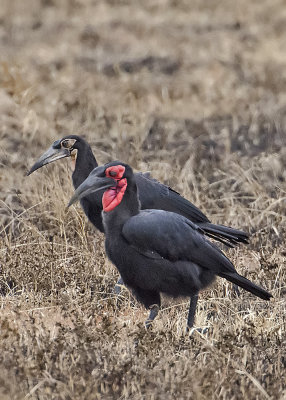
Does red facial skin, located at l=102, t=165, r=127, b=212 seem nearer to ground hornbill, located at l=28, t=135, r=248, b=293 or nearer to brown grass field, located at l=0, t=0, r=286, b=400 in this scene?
brown grass field, located at l=0, t=0, r=286, b=400

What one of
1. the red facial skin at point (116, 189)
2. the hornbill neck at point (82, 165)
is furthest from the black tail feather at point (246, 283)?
the hornbill neck at point (82, 165)

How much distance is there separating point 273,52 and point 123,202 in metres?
8.54

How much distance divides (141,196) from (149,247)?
1.21 meters

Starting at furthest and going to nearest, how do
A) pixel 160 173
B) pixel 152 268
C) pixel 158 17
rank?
pixel 158 17
pixel 160 173
pixel 152 268

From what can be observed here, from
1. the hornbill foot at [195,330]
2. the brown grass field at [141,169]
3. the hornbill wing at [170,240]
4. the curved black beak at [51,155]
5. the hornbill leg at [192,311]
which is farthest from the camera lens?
the curved black beak at [51,155]

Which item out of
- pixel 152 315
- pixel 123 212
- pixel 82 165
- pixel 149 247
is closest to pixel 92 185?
pixel 123 212

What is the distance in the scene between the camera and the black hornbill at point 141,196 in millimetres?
5617

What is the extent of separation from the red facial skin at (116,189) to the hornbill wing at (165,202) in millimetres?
1077

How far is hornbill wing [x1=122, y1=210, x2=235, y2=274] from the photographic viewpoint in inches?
178

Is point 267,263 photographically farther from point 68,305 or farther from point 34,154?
point 34,154

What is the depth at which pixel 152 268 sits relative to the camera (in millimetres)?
4605

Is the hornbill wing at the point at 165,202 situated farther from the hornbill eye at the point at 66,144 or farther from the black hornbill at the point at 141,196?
the hornbill eye at the point at 66,144

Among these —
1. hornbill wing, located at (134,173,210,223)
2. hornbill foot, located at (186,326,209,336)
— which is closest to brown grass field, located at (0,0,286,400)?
hornbill foot, located at (186,326,209,336)

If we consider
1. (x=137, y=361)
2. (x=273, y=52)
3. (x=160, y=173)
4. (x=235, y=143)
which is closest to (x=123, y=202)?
(x=137, y=361)
